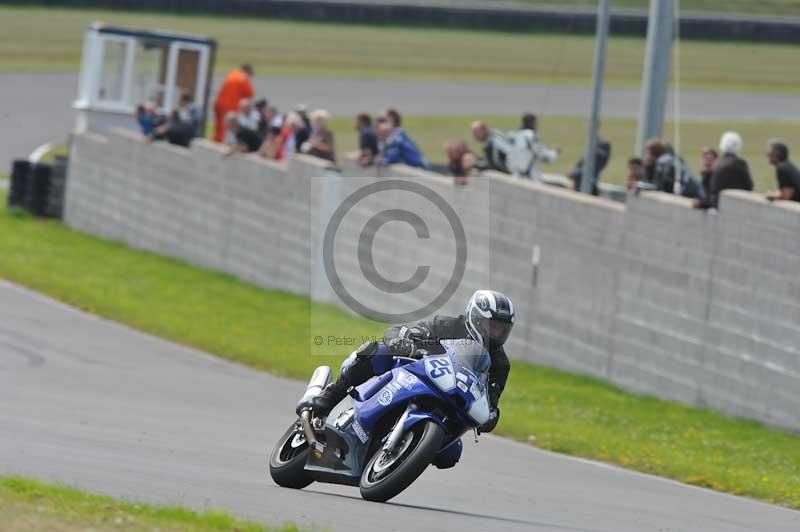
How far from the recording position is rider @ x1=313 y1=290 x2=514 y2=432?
938cm

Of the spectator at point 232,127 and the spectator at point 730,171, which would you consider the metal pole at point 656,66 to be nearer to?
the spectator at point 730,171

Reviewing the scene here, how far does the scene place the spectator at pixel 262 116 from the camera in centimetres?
2721

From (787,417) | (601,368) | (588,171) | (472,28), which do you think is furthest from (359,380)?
(472,28)

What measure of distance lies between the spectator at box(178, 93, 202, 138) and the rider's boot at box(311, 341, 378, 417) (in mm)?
19017

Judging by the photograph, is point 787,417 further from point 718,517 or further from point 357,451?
point 357,451

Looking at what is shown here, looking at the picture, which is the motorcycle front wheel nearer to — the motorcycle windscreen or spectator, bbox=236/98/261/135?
the motorcycle windscreen

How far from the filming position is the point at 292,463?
9.91 metres

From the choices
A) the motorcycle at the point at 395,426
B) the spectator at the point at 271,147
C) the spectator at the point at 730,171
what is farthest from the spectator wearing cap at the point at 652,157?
the motorcycle at the point at 395,426

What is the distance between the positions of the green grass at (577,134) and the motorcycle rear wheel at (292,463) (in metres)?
15.7

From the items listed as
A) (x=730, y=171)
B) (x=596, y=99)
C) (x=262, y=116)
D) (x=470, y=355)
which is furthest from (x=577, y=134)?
(x=470, y=355)

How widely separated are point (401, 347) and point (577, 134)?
27105mm

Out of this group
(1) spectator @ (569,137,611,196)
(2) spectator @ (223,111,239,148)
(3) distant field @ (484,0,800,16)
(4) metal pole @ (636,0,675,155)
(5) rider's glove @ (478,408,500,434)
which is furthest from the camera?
(3) distant field @ (484,0,800,16)

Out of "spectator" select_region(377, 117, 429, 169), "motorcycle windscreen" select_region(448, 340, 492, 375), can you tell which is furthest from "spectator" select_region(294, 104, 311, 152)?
"motorcycle windscreen" select_region(448, 340, 492, 375)

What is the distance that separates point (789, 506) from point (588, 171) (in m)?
9.09
